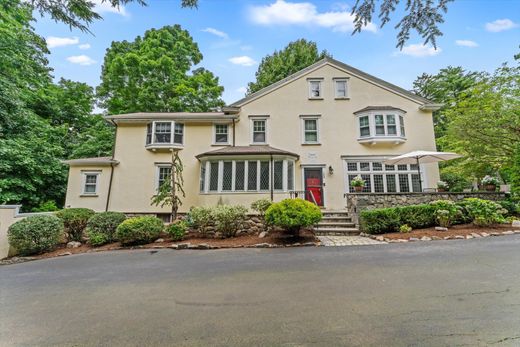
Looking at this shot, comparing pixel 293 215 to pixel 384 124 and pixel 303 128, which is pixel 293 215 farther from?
pixel 384 124

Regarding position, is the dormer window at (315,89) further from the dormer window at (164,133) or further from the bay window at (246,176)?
the dormer window at (164,133)

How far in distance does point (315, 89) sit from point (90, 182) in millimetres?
13565

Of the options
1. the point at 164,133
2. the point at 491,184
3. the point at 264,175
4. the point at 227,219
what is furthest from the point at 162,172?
the point at 491,184

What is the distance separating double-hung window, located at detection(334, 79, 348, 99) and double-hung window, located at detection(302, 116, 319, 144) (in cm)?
208

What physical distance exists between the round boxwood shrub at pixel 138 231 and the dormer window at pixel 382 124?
1080cm

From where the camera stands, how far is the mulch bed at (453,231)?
6938 mm

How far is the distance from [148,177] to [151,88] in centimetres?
1106

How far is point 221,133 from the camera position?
41.6 feet

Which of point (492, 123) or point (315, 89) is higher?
point (315, 89)

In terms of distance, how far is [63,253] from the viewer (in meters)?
7.06

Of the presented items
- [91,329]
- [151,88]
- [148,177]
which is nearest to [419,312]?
[91,329]

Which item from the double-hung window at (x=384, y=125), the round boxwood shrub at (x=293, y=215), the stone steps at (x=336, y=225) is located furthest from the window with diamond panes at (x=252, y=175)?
the double-hung window at (x=384, y=125)

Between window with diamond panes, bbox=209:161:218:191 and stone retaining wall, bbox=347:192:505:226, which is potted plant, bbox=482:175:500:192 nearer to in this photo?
stone retaining wall, bbox=347:192:505:226

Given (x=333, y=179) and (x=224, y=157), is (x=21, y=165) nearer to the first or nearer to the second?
(x=224, y=157)
